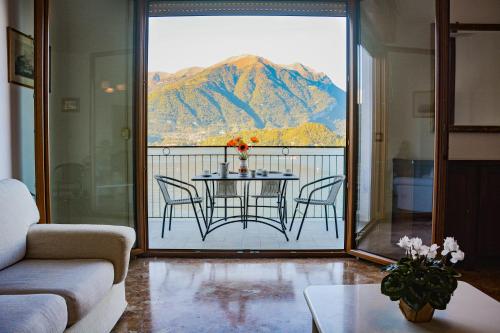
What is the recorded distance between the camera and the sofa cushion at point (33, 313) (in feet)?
4.66

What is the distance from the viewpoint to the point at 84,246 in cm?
228

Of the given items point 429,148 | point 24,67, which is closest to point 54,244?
point 24,67

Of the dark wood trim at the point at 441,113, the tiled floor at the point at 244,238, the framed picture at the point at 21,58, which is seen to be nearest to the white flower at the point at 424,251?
the dark wood trim at the point at 441,113

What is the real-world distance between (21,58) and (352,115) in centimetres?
265

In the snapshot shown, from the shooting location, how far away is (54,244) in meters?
2.29

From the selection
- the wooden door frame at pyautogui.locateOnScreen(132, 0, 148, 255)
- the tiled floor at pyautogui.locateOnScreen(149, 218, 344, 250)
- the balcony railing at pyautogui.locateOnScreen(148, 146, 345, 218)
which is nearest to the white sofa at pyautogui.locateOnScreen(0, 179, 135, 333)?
the wooden door frame at pyautogui.locateOnScreen(132, 0, 148, 255)

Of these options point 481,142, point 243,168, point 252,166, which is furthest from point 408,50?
point 252,166

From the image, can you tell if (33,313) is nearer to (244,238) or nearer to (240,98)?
(244,238)

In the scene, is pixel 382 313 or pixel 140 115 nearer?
pixel 382 313

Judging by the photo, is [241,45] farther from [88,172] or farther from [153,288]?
[153,288]

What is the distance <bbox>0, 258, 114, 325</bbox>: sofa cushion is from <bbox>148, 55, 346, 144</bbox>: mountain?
432 cm

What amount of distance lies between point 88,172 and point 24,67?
93 cm

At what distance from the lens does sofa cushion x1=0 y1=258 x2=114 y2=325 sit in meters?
1.78

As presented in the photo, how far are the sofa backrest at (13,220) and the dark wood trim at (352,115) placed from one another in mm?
2539
